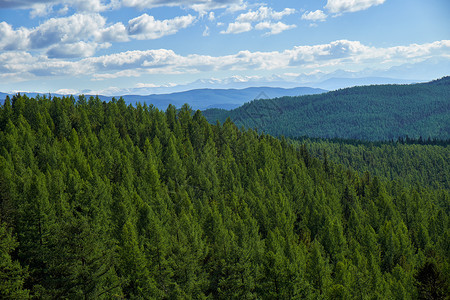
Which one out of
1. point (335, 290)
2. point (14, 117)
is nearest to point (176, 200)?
point (335, 290)

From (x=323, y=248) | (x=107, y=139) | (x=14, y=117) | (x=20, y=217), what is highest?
(x=14, y=117)

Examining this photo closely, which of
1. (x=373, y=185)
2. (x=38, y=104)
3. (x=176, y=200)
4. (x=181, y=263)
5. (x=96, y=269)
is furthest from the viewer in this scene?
(x=373, y=185)

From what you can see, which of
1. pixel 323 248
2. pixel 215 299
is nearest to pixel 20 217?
pixel 215 299

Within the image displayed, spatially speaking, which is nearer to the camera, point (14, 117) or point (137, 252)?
point (137, 252)

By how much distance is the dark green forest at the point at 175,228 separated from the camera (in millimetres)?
38406

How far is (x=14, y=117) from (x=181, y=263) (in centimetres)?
9145

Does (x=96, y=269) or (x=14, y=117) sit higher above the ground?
(x=14, y=117)

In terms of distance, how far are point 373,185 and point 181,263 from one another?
105172 millimetres

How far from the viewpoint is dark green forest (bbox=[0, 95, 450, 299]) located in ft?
126

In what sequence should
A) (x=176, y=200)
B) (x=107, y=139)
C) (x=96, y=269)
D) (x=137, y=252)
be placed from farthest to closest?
(x=107, y=139)
(x=176, y=200)
(x=137, y=252)
(x=96, y=269)

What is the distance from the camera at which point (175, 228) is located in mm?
51688

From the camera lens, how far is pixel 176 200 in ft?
246

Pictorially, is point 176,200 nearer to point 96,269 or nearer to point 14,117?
point 96,269

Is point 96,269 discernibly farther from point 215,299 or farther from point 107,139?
point 107,139
